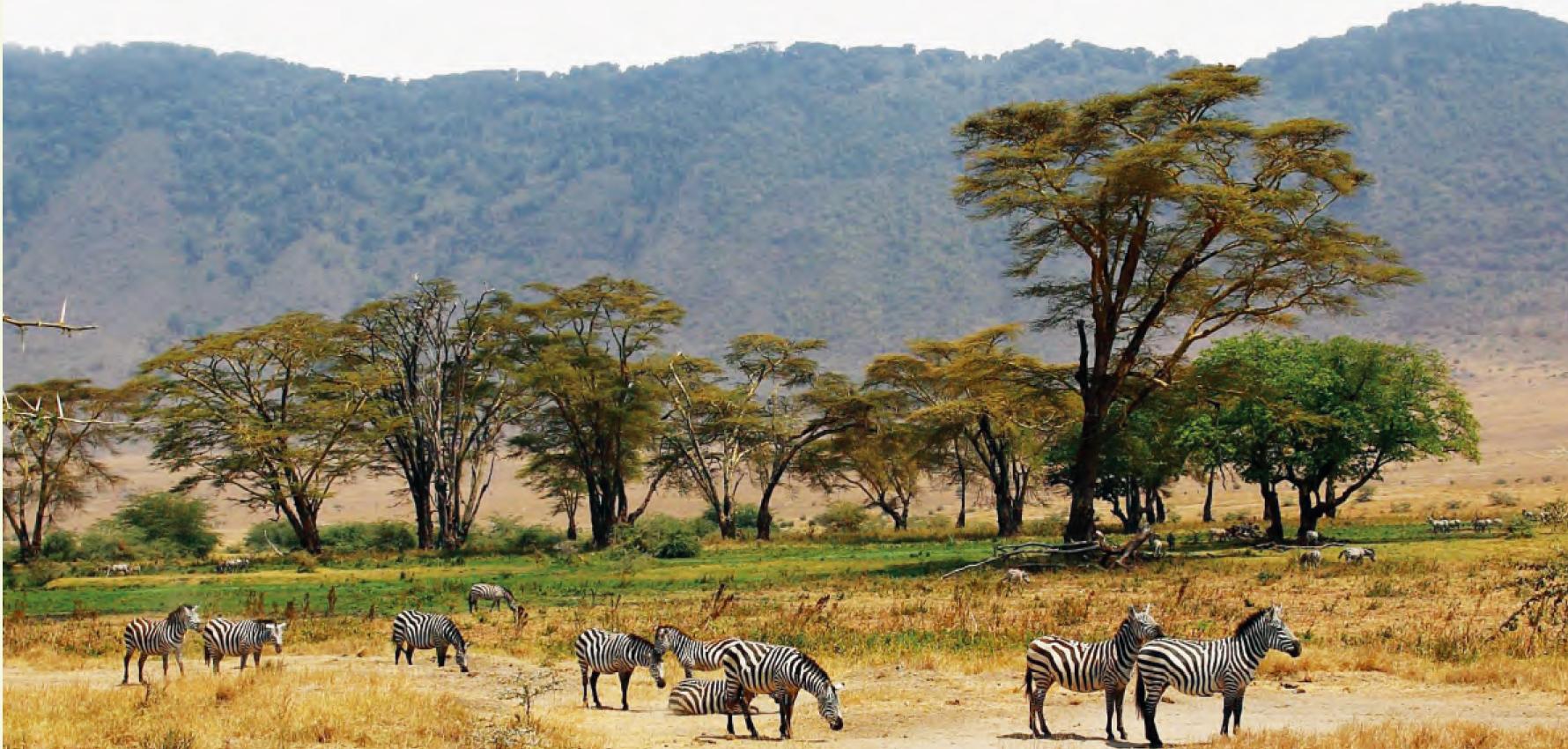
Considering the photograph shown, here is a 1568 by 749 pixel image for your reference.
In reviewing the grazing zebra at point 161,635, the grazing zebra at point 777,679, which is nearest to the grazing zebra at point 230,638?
the grazing zebra at point 161,635

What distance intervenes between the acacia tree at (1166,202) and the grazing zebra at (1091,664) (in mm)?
23667

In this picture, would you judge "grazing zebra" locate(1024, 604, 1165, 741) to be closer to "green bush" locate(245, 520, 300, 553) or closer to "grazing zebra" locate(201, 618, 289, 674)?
"grazing zebra" locate(201, 618, 289, 674)

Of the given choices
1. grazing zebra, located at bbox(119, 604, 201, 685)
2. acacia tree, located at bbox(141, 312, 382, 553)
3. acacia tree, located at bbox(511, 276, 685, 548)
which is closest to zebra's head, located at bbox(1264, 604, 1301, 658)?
grazing zebra, located at bbox(119, 604, 201, 685)

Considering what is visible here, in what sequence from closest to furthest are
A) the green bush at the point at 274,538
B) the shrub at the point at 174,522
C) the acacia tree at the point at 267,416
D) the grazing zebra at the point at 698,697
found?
the grazing zebra at the point at 698,697 < the acacia tree at the point at 267,416 < the shrub at the point at 174,522 < the green bush at the point at 274,538

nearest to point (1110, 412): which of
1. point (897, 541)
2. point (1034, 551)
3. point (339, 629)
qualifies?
point (1034, 551)

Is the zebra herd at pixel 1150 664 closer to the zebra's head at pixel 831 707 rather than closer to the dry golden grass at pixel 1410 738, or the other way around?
the dry golden grass at pixel 1410 738

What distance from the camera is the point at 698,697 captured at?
52.2 ft

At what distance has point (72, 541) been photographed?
70.2 meters

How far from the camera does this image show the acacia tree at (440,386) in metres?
61.0

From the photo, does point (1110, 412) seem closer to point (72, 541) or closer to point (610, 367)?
point (610, 367)

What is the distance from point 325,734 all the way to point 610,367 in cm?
4918

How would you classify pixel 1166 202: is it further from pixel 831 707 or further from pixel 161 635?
pixel 161 635

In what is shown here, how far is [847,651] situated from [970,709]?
4.58 m

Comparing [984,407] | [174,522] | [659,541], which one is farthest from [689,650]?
[174,522]
